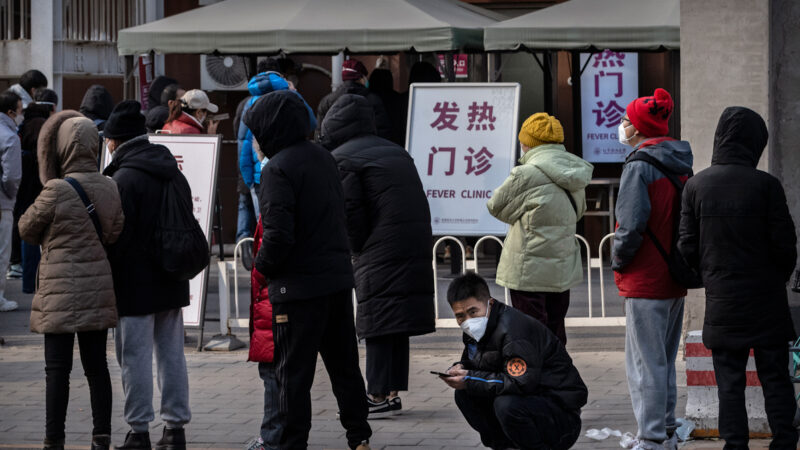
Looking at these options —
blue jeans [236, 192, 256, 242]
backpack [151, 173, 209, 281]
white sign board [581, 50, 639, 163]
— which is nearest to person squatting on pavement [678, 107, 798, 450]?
backpack [151, 173, 209, 281]

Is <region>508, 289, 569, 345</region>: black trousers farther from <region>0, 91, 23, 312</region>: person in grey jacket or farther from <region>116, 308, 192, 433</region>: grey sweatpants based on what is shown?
<region>0, 91, 23, 312</region>: person in grey jacket

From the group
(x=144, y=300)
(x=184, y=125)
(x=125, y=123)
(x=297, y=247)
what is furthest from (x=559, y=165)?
(x=184, y=125)

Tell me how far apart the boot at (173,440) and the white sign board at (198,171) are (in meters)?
3.22

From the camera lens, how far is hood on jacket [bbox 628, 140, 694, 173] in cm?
718

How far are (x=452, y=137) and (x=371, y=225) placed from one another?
14.5 ft

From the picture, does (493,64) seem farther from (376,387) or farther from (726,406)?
(726,406)

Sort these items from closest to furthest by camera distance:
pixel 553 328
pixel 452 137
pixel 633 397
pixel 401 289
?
1. pixel 633 397
2. pixel 401 289
3. pixel 553 328
4. pixel 452 137

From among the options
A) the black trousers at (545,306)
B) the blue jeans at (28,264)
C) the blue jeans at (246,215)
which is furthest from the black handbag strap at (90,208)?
the blue jeans at (246,215)

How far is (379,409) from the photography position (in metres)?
8.37

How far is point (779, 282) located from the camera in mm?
6848

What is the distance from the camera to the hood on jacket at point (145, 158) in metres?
7.36

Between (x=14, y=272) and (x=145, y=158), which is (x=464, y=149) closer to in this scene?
(x=145, y=158)

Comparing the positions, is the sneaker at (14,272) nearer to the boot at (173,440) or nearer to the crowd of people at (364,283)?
the crowd of people at (364,283)

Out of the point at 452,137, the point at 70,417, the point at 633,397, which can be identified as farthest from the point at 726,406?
the point at 452,137
